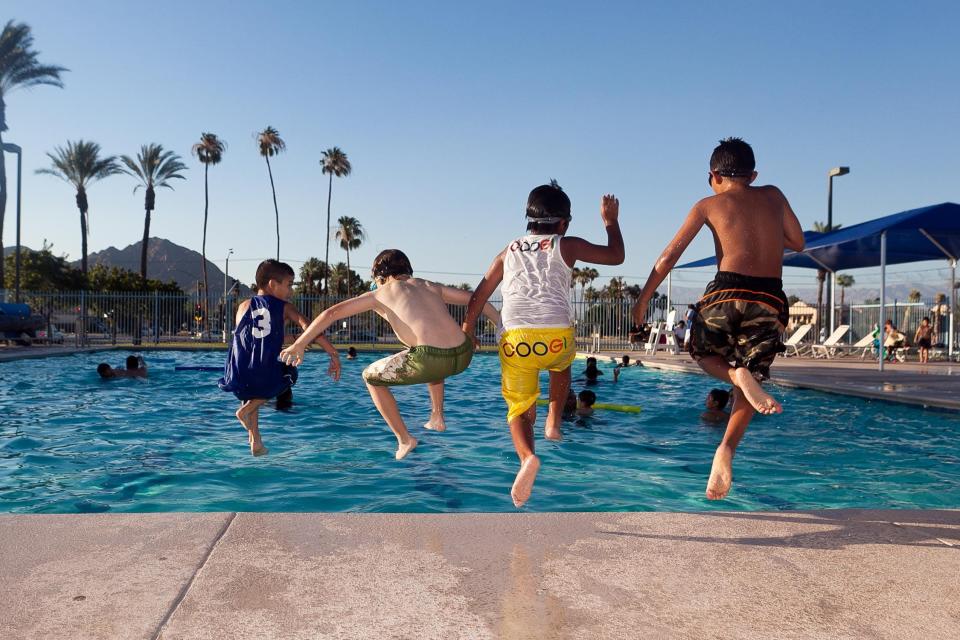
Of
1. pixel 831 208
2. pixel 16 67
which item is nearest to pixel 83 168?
pixel 16 67

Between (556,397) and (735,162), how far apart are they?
1608 mm

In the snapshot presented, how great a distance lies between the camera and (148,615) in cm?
248

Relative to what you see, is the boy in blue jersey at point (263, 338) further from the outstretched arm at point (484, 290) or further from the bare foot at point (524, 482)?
the bare foot at point (524, 482)

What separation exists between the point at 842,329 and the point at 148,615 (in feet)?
81.2

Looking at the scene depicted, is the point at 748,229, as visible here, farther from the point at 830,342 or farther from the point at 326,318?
the point at 830,342

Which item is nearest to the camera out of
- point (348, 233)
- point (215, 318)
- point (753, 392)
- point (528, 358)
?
point (753, 392)

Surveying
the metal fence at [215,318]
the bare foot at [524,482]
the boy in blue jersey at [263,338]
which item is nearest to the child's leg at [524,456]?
the bare foot at [524,482]

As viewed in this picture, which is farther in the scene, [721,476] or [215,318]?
[215,318]

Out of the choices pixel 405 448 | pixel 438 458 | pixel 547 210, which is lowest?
pixel 438 458

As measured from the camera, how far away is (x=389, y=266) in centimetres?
443

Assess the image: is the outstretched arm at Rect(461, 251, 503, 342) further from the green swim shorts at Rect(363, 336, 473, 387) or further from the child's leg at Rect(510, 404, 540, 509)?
the child's leg at Rect(510, 404, 540, 509)

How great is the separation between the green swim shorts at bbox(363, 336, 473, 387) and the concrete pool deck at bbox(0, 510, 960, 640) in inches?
34.7

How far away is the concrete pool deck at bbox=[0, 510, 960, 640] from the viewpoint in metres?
2.44

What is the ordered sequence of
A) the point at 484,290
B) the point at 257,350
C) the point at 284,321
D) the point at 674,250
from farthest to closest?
the point at 284,321
the point at 257,350
the point at 484,290
the point at 674,250
